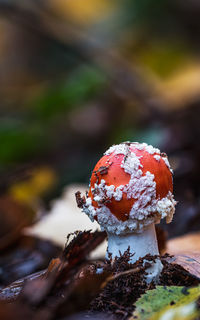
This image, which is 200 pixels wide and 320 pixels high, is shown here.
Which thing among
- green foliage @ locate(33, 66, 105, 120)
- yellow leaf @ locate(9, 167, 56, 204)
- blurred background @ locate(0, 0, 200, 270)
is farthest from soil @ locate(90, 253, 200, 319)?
green foliage @ locate(33, 66, 105, 120)

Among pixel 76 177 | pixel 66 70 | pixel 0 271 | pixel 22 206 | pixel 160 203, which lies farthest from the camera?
pixel 66 70

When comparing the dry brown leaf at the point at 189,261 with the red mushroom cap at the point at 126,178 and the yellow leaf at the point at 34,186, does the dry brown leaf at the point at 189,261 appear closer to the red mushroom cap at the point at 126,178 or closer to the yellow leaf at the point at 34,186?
the red mushroom cap at the point at 126,178

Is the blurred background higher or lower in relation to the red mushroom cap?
higher

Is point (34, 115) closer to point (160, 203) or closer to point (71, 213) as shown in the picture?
point (71, 213)

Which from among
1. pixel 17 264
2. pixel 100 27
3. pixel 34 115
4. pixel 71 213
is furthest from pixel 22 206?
pixel 100 27

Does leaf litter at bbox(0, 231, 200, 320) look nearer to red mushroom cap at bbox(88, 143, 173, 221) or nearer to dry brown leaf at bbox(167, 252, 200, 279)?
dry brown leaf at bbox(167, 252, 200, 279)
